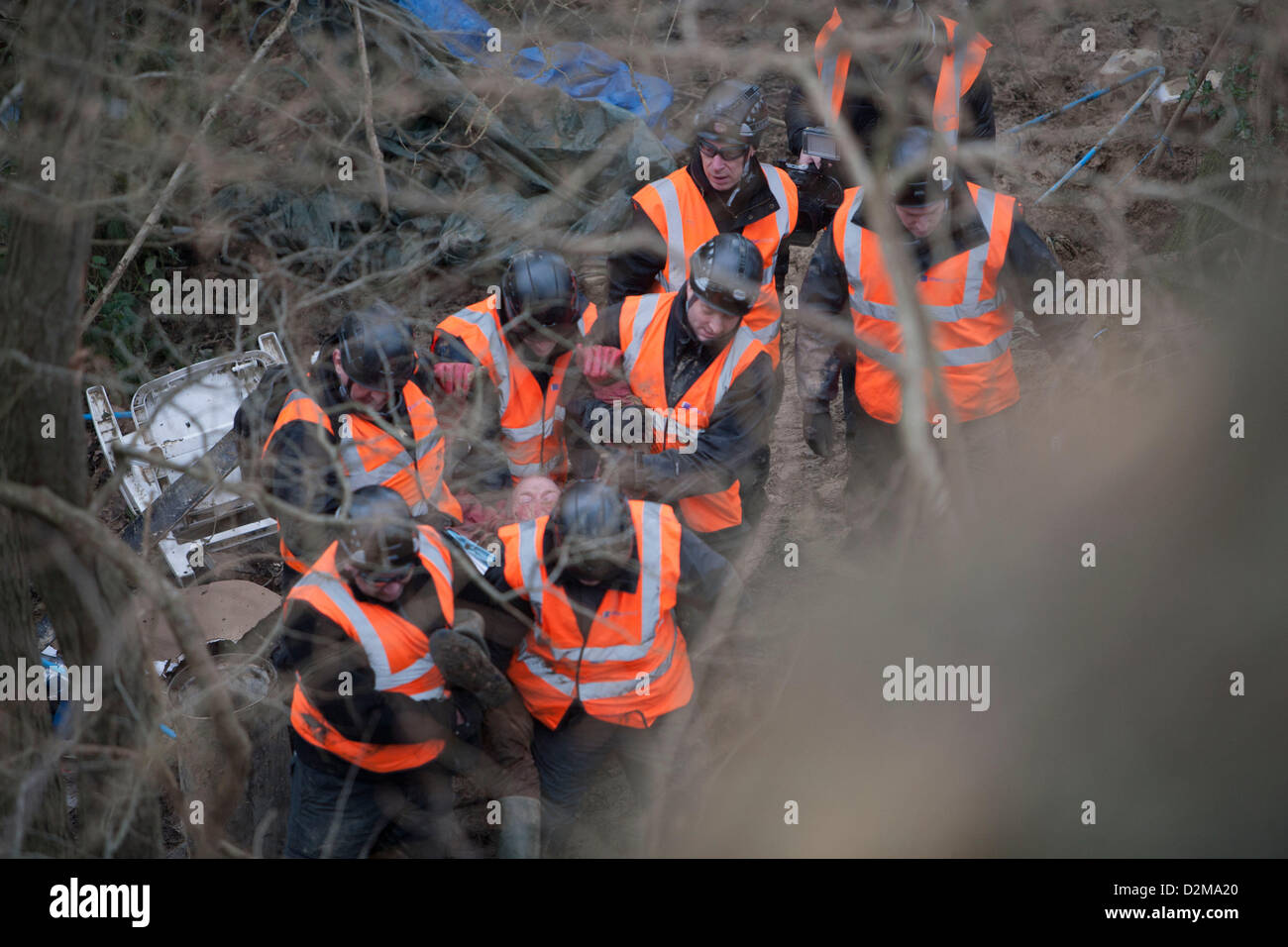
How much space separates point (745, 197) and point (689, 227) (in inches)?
11.6

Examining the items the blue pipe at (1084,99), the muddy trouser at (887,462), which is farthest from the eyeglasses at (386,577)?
the blue pipe at (1084,99)

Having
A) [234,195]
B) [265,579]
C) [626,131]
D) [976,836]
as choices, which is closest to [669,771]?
[976,836]

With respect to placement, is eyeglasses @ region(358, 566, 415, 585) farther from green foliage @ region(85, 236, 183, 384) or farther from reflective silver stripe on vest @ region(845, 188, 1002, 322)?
green foliage @ region(85, 236, 183, 384)

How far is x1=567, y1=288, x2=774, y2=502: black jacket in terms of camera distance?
431 cm

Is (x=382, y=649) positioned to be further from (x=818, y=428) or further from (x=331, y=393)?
(x=818, y=428)

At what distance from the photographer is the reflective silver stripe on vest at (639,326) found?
4391 mm

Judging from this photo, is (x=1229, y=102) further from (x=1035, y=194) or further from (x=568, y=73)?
(x=568, y=73)

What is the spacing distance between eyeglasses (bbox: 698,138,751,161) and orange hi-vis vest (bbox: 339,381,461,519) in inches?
66.8

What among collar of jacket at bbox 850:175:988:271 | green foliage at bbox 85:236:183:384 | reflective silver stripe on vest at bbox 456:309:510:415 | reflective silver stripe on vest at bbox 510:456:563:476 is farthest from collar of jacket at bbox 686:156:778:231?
green foliage at bbox 85:236:183:384

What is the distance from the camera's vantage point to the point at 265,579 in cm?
588

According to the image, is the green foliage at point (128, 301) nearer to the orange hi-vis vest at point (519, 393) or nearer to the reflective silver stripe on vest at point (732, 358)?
the orange hi-vis vest at point (519, 393)

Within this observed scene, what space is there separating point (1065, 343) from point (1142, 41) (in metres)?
4.97
